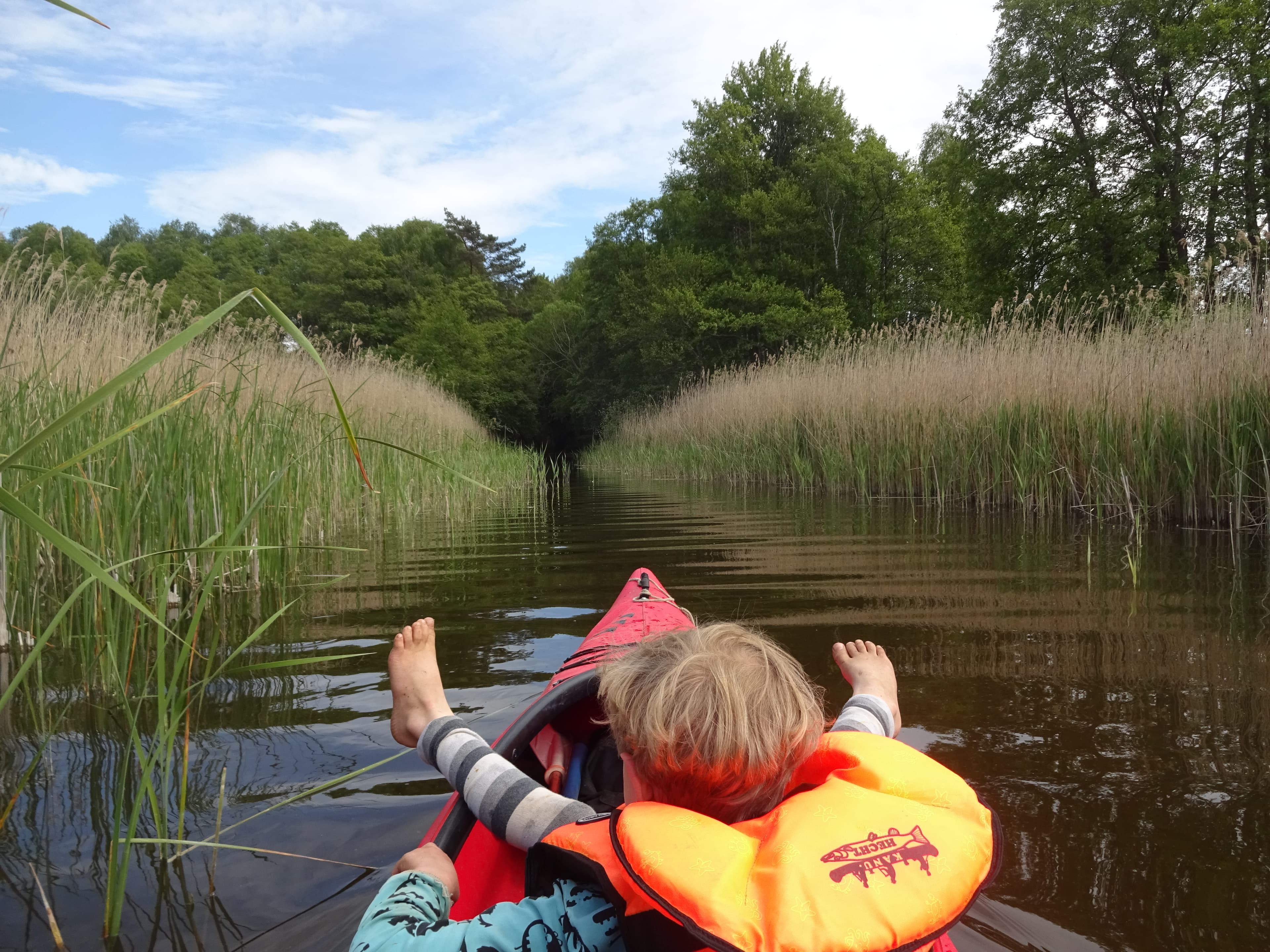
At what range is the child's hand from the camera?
1.47m

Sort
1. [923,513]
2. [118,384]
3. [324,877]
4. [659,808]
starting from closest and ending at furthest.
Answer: [118,384] → [659,808] → [324,877] → [923,513]

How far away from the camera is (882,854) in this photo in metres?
1.07

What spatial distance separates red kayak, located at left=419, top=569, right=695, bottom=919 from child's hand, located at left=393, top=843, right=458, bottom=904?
7cm

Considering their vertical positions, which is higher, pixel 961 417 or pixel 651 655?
pixel 961 417

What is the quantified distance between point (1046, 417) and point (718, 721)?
655cm

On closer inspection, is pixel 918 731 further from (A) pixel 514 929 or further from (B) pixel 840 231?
(B) pixel 840 231

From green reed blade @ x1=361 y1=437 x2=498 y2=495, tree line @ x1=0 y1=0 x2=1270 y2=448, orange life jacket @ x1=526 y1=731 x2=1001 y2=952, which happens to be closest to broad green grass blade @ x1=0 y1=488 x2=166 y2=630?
green reed blade @ x1=361 y1=437 x2=498 y2=495

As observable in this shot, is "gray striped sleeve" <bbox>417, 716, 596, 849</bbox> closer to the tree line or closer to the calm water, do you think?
the calm water

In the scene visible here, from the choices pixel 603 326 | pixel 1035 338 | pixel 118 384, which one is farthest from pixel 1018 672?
pixel 603 326

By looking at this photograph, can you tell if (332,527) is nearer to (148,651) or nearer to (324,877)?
(148,651)

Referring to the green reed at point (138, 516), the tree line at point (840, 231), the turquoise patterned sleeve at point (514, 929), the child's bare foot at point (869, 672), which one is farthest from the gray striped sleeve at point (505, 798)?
A: the tree line at point (840, 231)

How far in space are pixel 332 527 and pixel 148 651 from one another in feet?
12.5

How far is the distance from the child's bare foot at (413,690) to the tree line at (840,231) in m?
10.9

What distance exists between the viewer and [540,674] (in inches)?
120
